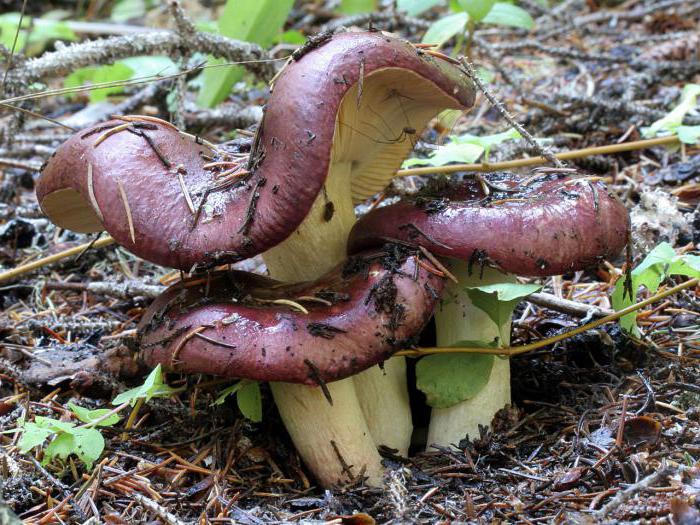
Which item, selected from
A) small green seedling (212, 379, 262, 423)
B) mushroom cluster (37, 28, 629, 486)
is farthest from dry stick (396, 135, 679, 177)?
small green seedling (212, 379, 262, 423)

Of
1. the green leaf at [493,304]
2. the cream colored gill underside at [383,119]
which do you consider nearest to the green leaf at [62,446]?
the cream colored gill underside at [383,119]

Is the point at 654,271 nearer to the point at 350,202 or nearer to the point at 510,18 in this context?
the point at 350,202

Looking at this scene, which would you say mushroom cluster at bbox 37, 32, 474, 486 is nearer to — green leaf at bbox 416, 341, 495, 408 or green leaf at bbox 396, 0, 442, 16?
green leaf at bbox 416, 341, 495, 408

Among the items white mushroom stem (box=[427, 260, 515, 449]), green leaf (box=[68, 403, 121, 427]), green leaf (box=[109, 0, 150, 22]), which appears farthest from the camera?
green leaf (box=[109, 0, 150, 22])

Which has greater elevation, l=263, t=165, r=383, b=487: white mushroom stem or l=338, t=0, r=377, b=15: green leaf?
l=338, t=0, r=377, b=15: green leaf

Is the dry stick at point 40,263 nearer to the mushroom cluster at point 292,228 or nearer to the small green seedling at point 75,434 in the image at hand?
the mushroom cluster at point 292,228

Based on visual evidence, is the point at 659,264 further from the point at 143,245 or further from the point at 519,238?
the point at 143,245

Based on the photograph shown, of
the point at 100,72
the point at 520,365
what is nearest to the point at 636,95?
the point at 520,365
